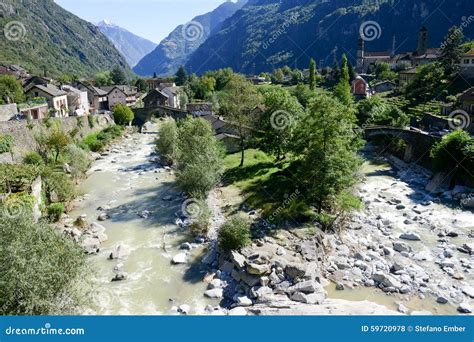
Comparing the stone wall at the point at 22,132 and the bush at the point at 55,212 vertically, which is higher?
the stone wall at the point at 22,132

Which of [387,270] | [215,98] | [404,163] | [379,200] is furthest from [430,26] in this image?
[387,270]

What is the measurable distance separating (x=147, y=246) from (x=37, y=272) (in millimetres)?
10715

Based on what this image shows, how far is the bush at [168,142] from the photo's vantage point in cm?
4417

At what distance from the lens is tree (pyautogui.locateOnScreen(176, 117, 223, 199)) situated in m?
29.1

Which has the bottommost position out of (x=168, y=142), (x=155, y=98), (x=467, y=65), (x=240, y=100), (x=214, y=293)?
(x=214, y=293)

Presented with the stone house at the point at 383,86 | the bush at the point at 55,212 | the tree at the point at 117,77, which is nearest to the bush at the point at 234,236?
the bush at the point at 55,212

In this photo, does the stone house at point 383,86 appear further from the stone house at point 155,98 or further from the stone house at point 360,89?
the stone house at point 155,98

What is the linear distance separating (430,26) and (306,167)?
662 ft

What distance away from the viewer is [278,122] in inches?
1446

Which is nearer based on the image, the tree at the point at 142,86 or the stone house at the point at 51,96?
the stone house at the point at 51,96

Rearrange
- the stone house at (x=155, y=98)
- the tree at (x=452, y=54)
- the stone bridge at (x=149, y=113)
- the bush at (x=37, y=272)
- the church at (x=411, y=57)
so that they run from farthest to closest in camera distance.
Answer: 1. the church at (x=411, y=57)
2. the stone house at (x=155, y=98)
3. the stone bridge at (x=149, y=113)
4. the tree at (x=452, y=54)
5. the bush at (x=37, y=272)

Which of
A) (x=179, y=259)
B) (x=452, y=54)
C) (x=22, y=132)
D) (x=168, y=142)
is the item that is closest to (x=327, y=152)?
(x=179, y=259)

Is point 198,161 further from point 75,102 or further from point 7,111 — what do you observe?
point 75,102

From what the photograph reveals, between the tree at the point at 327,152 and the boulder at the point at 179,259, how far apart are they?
9532 mm
